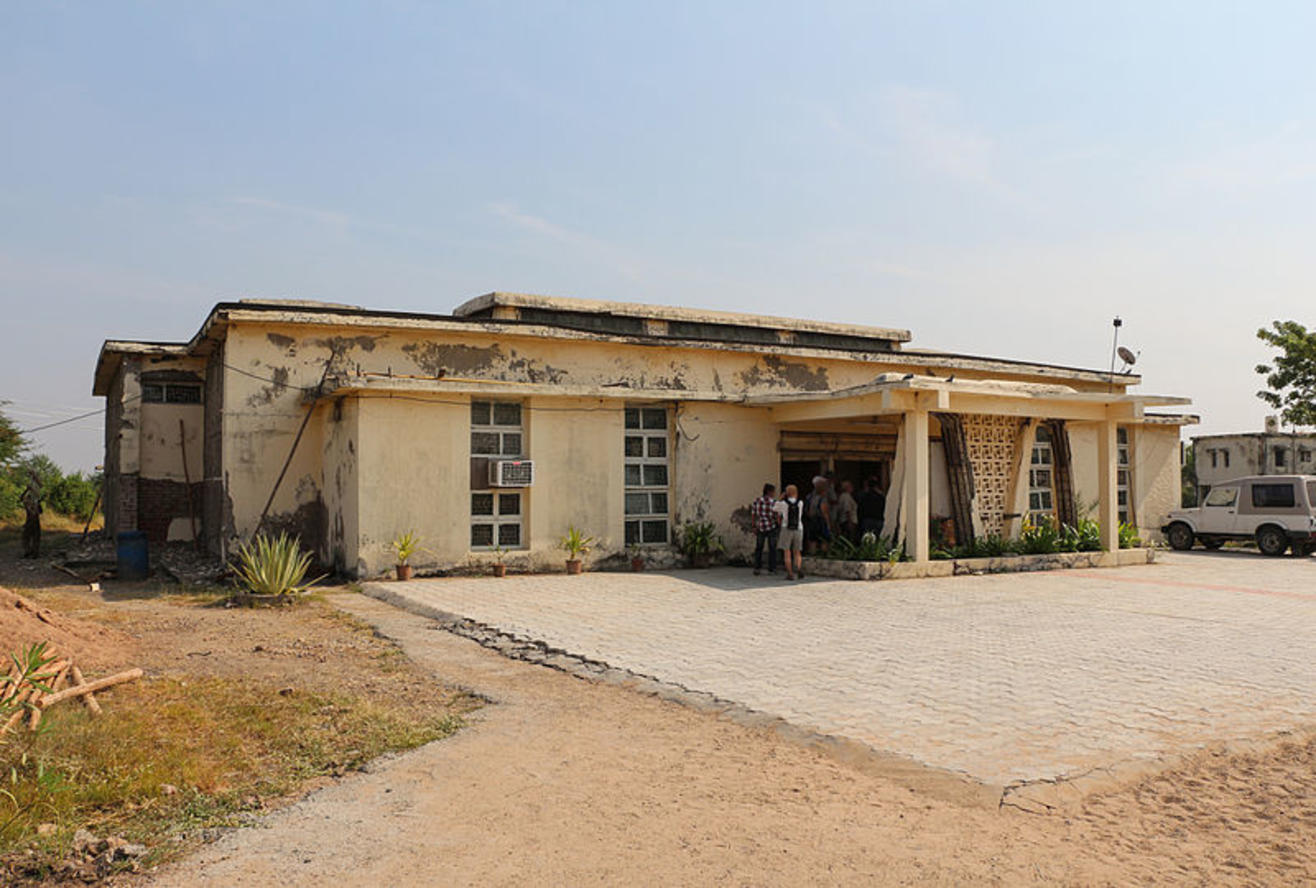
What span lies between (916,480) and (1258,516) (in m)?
10.5

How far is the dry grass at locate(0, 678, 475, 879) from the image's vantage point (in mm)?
4734

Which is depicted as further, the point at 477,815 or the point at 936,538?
the point at 936,538

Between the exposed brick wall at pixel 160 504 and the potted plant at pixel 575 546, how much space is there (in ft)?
24.9

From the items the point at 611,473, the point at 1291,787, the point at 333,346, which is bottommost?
the point at 1291,787

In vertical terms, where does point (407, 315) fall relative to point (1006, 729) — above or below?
above

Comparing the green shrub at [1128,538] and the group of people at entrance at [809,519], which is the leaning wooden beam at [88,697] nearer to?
the group of people at entrance at [809,519]

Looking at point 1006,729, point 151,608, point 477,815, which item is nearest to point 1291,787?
point 1006,729

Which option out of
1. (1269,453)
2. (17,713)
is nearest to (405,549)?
(17,713)

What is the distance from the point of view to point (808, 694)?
7.41 m

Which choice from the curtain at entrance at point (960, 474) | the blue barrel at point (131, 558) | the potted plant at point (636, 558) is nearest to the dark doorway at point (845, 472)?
the curtain at entrance at point (960, 474)

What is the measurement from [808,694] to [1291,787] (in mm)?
3010

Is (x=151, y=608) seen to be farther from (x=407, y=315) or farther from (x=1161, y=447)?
(x=1161, y=447)

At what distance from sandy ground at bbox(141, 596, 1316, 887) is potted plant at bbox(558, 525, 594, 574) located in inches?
356

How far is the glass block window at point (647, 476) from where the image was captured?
16531 mm
